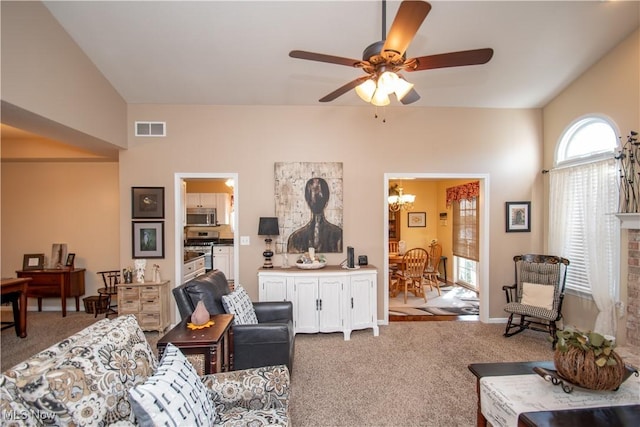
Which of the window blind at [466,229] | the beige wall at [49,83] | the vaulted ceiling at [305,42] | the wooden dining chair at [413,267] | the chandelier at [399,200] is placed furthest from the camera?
the chandelier at [399,200]

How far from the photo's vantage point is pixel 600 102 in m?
3.67

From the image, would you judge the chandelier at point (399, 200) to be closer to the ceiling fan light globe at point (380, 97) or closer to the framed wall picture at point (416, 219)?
the framed wall picture at point (416, 219)

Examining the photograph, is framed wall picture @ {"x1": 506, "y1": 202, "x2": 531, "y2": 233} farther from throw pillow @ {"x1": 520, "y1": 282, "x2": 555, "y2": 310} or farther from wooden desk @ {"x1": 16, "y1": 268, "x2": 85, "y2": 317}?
wooden desk @ {"x1": 16, "y1": 268, "x2": 85, "y2": 317}

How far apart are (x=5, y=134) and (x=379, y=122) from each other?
567 centimetres

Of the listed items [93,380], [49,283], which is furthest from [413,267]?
[49,283]

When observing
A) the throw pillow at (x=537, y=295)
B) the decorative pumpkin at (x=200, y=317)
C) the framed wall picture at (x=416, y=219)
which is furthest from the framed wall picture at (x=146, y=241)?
the framed wall picture at (x=416, y=219)

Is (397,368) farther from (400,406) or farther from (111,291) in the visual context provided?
(111,291)

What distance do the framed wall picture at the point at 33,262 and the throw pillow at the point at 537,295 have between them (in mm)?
7373

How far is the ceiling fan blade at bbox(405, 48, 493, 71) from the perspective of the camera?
205 centimetres

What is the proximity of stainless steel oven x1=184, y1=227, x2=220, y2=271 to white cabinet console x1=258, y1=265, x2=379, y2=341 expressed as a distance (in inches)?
140

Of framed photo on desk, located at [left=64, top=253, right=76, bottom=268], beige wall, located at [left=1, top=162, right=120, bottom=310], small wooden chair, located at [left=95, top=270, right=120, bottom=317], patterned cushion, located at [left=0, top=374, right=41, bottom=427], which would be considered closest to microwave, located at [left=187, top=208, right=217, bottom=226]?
beige wall, located at [left=1, top=162, right=120, bottom=310]

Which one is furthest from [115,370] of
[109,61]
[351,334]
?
[109,61]

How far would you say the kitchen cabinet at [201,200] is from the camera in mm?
7547

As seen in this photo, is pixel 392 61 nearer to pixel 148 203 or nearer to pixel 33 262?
pixel 148 203
